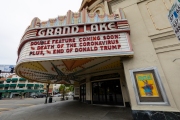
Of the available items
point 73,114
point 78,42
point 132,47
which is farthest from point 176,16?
point 73,114

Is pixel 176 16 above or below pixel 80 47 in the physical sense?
below

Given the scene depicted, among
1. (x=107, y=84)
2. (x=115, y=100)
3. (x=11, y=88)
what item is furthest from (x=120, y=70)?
(x=11, y=88)

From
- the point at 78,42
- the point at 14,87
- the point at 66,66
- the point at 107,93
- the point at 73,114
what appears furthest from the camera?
the point at 14,87

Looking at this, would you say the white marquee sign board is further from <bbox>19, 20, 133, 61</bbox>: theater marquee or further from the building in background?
the building in background

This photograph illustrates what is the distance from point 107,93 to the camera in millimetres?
9906

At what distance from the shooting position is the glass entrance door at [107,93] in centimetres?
920

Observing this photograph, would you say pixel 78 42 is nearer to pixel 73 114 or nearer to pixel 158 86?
pixel 158 86

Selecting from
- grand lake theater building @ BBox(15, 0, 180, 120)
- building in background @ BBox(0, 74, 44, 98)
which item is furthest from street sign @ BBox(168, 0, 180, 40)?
building in background @ BBox(0, 74, 44, 98)

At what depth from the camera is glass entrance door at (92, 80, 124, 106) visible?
30.2 feet

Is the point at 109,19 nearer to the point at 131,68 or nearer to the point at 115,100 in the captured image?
the point at 131,68

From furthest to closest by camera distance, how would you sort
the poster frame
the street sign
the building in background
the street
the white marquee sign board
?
the building in background, the street, the white marquee sign board, the poster frame, the street sign

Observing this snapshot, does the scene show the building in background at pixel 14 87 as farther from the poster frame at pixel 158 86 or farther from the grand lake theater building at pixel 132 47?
the poster frame at pixel 158 86

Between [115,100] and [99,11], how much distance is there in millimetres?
8616

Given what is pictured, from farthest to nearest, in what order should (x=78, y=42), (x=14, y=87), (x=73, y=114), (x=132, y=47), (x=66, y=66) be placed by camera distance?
(x=14, y=87) → (x=66, y=66) → (x=73, y=114) → (x=132, y=47) → (x=78, y=42)
